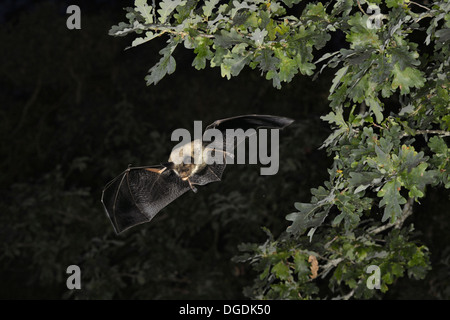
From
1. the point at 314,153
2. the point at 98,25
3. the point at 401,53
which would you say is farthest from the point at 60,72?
the point at 401,53

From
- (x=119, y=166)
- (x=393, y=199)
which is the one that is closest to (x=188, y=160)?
(x=393, y=199)

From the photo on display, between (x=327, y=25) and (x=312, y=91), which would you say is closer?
(x=327, y=25)

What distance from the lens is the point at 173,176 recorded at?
10.5 ft

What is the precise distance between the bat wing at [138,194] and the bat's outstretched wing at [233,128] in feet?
0.45

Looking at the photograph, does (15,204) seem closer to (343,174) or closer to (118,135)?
(118,135)

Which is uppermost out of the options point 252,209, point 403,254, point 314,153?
point 314,153

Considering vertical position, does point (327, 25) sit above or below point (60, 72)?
below

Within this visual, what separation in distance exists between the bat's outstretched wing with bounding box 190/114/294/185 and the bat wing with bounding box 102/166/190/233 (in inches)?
5.4

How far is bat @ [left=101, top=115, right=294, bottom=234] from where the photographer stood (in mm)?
3074

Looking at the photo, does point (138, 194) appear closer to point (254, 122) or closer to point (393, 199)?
point (254, 122)

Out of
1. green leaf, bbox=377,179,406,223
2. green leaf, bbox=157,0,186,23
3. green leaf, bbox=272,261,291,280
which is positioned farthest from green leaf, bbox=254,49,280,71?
green leaf, bbox=272,261,291,280

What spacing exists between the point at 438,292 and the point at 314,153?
174 cm

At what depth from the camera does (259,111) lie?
7789 mm

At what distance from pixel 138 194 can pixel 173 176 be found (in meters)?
0.38
